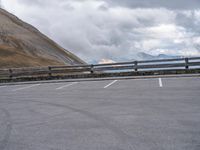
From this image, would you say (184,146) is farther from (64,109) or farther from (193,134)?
(64,109)

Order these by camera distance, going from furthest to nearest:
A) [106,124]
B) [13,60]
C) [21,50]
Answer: [21,50]
[13,60]
[106,124]

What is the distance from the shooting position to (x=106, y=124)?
8.80 metres

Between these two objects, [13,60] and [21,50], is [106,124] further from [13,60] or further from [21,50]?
→ [21,50]

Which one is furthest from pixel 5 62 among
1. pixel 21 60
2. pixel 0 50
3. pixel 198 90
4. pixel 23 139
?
pixel 23 139

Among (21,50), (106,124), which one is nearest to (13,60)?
(21,50)

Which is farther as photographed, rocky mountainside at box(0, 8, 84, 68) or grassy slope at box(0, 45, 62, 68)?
rocky mountainside at box(0, 8, 84, 68)

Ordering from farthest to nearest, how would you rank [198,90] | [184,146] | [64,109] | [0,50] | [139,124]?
[0,50], [198,90], [64,109], [139,124], [184,146]

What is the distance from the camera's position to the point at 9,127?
9.10m

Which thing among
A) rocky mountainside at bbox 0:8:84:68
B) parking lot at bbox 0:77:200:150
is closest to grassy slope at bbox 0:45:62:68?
rocky mountainside at bbox 0:8:84:68

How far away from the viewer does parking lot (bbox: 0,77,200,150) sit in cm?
697

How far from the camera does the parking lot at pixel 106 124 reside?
22.9ft

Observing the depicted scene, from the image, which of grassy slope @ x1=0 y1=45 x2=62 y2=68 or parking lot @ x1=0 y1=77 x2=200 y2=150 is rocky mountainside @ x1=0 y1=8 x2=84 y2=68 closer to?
grassy slope @ x1=0 y1=45 x2=62 y2=68

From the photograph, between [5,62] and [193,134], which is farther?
[5,62]

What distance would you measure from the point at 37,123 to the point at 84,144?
9.20ft
